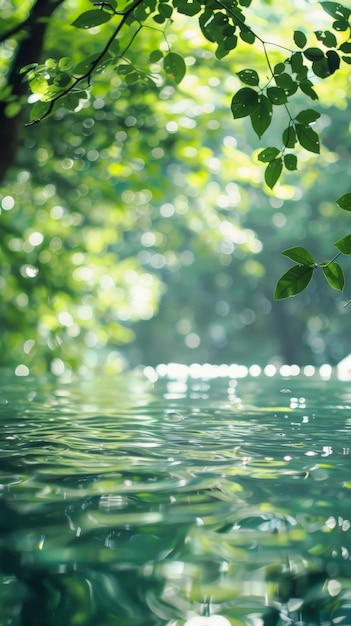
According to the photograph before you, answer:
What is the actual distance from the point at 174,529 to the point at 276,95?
1.04 meters

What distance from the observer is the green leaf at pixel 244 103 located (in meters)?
1.53

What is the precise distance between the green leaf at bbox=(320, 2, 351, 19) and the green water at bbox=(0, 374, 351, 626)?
2.97 feet

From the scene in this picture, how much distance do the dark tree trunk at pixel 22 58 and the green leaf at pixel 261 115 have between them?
92.6 inches

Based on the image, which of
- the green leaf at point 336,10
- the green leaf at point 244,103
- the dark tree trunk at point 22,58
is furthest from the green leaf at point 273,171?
the dark tree trunk at point 22,58

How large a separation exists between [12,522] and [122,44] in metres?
3.59

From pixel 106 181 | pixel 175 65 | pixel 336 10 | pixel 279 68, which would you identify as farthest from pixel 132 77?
pixel 106 181

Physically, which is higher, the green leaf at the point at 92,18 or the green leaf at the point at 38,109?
the green leaf at the point at 92,18

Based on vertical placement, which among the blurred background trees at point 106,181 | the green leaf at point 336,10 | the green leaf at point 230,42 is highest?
the green leaf at point 336,10

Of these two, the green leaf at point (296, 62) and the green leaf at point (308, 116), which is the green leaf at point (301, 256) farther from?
the green leaf at point (296, 62)

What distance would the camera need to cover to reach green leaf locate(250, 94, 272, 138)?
61.0 inches

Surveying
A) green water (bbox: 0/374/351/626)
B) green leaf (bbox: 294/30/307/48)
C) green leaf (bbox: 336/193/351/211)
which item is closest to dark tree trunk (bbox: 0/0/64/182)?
green leaf (bbox: 294/30/307/48)

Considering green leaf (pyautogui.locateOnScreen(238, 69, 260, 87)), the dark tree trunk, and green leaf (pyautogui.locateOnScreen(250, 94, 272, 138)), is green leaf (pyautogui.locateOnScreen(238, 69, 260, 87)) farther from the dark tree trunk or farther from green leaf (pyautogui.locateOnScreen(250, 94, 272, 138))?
the dark tree trunk

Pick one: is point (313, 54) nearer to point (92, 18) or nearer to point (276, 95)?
point (276, 95)

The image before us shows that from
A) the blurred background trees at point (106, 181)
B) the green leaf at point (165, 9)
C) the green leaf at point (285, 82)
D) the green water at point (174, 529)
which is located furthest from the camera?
the blurred background trees at point (106, 181)
